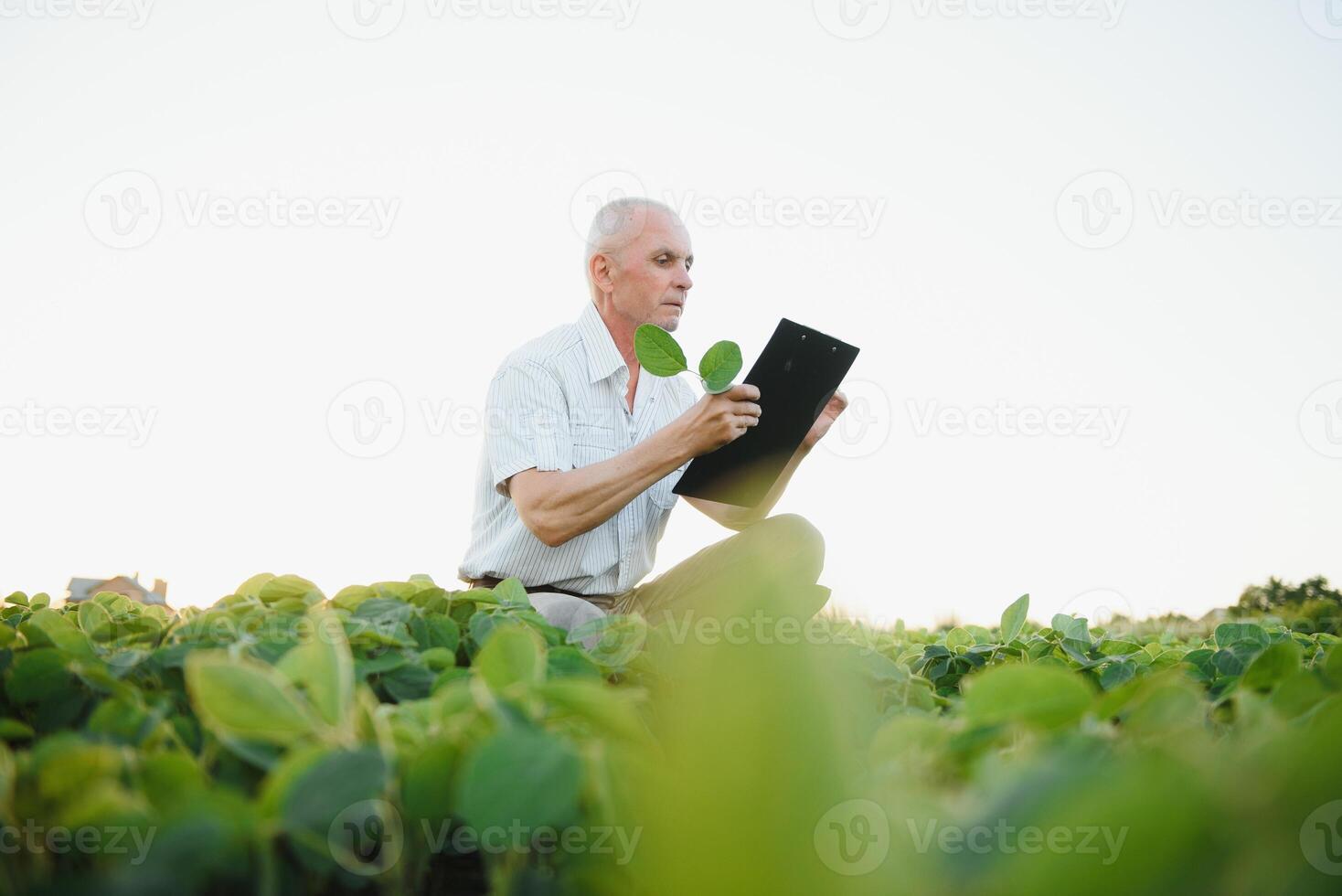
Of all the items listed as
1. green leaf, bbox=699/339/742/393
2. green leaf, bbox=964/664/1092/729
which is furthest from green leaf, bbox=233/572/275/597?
green leaf, bbox=699/339/742/393

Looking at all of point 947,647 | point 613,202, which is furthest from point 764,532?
point 613,202

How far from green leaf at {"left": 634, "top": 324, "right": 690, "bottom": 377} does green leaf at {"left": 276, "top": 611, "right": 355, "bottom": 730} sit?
1352mm

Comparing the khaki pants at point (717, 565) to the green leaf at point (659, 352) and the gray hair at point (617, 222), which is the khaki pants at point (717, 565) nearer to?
the green leaf at point (659, 352)

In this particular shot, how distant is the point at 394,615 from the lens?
3.26 ft

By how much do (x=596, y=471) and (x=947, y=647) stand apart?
120 cm

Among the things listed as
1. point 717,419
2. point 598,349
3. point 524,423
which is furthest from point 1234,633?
point 598,349

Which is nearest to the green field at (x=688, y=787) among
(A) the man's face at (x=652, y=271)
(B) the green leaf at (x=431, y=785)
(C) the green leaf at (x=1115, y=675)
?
(B) the green leaf at (x=431, y=785)

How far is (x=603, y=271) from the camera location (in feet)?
11.3

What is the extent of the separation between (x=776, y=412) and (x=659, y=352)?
744mm

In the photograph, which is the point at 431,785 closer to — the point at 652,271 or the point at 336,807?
the point at 336,807

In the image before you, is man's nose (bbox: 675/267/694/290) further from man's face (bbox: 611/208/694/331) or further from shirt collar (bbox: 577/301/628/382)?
shirt collar (bbox: 577/301/628/382)

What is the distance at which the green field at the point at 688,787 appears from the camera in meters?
0.37

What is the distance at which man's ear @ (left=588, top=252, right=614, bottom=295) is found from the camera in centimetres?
342

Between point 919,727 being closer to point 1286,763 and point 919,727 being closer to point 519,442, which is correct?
Answer: point 1286,763
